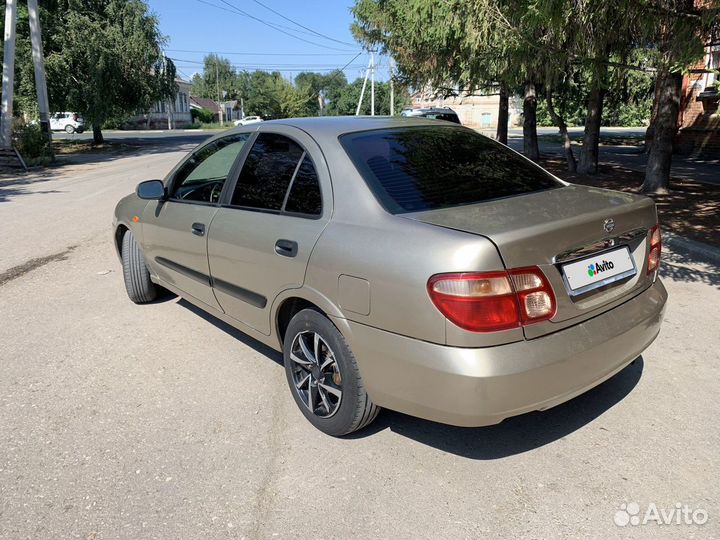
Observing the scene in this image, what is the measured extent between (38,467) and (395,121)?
2.83 m

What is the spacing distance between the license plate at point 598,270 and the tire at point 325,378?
43.1 inches

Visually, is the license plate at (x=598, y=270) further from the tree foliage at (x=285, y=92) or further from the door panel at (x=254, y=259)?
the tree foliage at (x=285, y=92)

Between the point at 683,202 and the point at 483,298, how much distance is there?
8.68 meters

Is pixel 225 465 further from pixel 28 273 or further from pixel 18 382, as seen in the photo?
pixel 28 273

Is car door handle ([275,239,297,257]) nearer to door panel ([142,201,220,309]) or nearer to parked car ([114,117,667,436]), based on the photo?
parked car ([114,117,667,436])

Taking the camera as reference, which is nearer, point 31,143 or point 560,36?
point 560,36

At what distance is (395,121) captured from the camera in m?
3.73

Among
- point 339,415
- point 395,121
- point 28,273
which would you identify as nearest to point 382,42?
point 28,273

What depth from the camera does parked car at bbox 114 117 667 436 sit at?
241 cm

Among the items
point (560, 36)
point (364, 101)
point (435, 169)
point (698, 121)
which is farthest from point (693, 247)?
point (364, 101)

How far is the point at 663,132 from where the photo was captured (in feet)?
32.0

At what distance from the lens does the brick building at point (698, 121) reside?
1834cm

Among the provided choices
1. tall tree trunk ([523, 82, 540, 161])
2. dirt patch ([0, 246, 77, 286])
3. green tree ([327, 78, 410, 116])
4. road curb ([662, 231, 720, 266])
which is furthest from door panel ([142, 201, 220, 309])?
green tree ([327, 78, 410, 116])

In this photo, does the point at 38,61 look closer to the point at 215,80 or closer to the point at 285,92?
the point at 285,92
